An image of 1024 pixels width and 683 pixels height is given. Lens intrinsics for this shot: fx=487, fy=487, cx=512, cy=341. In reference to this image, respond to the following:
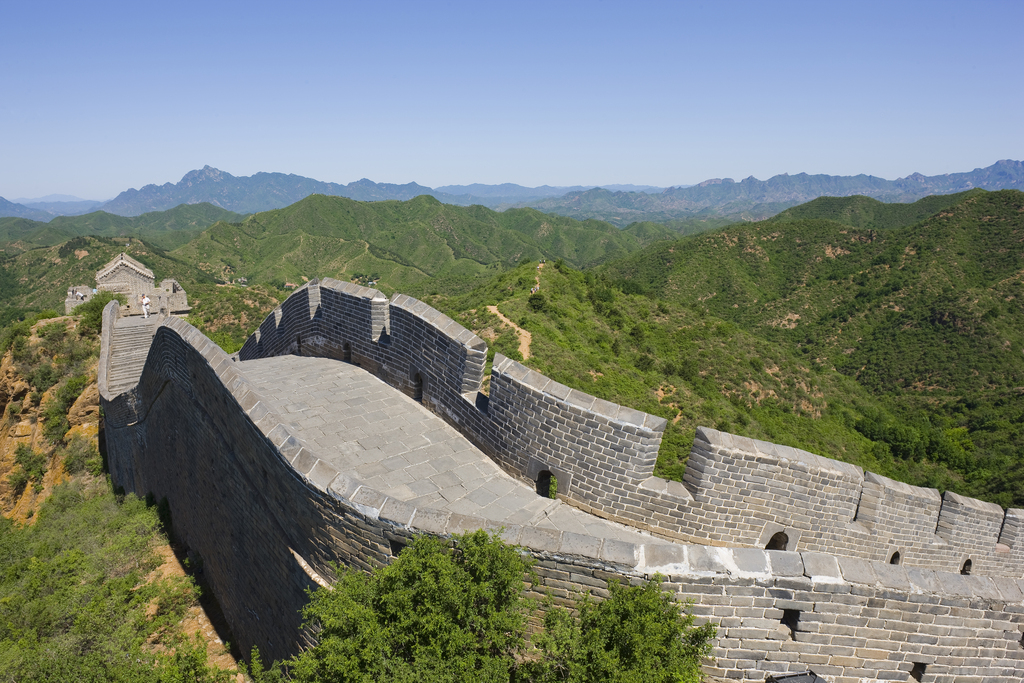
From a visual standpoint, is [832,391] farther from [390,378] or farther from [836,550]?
[390,378]

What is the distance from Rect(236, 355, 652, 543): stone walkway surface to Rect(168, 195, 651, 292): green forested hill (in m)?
83.0

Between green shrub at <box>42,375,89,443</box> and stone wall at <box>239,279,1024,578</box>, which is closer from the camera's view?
stone wall at <box>239,279,1024,578</box>

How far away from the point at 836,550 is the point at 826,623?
2.76 metres

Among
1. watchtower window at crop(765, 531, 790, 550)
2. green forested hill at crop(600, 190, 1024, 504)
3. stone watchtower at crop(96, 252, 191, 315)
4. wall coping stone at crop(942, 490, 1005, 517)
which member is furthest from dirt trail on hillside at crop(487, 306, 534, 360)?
stone watchtower at crop(96, 252, 191, 315)

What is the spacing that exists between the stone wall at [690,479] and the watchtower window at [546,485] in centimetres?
8

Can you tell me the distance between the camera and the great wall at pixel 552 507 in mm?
4422

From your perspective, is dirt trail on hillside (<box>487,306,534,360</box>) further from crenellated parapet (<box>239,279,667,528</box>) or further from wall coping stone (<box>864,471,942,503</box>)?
wall coping stone (<box>864,471,942,503</box>)

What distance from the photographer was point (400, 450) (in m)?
7.36

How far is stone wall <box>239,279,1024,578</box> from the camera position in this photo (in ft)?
19.4

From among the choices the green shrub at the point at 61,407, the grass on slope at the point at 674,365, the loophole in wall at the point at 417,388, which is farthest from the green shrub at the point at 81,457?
the loophole in wall at the point at 417,388

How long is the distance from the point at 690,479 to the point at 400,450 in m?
4.12

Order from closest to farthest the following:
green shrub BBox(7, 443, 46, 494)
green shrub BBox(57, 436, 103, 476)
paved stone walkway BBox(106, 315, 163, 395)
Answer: paved stone walkway BBox(106, 315, 163, 395)
green shrub BBox(57, 436, 103, 476)
green shrub BBox(7, 443, 46, 494)

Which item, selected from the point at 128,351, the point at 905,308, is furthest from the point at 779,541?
the point at 905,308

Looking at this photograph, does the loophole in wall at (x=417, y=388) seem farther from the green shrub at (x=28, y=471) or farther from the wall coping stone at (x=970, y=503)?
the green shrub at (x=28, y=471)
